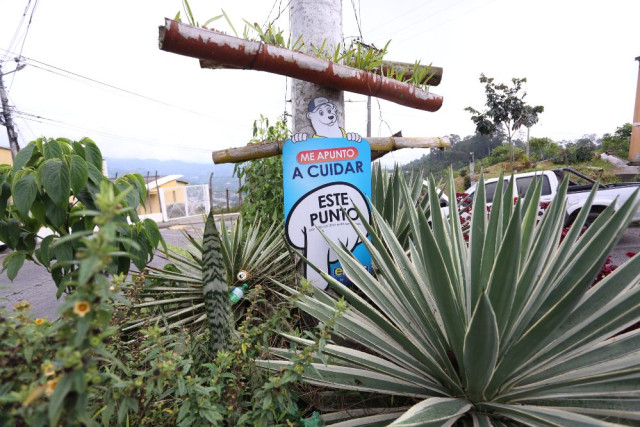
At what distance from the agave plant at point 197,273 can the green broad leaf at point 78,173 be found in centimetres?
79

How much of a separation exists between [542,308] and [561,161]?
31.2 metres

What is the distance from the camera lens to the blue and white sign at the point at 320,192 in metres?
2.13

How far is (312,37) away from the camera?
240cm

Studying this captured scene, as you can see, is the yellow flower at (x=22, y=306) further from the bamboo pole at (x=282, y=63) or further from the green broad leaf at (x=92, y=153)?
the bamboo pole at (x=282, y=63)

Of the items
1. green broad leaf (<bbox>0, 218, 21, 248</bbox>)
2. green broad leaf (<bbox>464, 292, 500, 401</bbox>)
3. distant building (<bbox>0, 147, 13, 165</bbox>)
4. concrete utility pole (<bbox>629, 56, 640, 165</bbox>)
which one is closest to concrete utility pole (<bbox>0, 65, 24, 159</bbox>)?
distant building (<bbox>0, 147, 13, 165</bbox>)

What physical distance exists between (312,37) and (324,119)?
578 mm

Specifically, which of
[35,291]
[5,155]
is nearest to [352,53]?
[35,291]

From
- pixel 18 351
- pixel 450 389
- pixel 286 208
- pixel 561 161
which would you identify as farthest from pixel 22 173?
pixel 561 161

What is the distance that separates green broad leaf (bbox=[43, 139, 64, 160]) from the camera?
1.45 metres

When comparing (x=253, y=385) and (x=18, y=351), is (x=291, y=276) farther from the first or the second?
(x=18, y=351)

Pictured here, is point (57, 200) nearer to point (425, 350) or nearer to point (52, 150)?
point (52, 150)

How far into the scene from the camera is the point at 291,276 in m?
2.32

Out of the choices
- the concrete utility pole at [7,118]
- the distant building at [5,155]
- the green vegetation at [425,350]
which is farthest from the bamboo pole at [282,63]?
the distant building at [5,155]

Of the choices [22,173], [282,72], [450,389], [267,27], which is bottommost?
[450,389]
